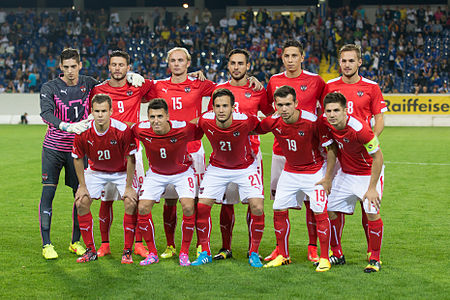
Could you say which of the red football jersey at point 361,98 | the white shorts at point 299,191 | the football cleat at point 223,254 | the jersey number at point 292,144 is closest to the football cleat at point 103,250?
the football cleat at point 223,254

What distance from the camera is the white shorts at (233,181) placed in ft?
20.2

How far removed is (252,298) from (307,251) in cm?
180

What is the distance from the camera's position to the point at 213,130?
240 inches

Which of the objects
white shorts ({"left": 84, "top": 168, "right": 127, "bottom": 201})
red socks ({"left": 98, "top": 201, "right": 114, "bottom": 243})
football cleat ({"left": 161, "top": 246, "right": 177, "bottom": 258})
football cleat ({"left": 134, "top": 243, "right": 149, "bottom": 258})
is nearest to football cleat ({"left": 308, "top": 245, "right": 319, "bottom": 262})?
football cleat ({"left": 161, "top": 246, "right": 177, "bottom": 258})

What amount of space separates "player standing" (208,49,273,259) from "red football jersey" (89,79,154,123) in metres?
0.85

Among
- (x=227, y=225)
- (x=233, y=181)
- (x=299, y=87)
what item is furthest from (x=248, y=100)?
(x=227, y=225)

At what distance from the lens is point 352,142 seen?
5.80 m

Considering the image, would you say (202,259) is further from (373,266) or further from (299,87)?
(299,87)

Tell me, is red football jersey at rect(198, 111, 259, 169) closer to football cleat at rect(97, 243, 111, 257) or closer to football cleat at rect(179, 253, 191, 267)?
football cleat at rect(179, 253, 191, 267)

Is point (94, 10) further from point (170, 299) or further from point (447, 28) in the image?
point (170, 299)

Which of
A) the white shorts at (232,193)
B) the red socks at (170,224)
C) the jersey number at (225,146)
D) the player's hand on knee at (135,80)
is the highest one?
the player's hand on knee at (135,80)

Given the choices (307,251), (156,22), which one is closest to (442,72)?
(156,22)

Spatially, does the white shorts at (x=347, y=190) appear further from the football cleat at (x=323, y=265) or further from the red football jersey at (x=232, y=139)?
the red football jersey at (x=232, y=139)

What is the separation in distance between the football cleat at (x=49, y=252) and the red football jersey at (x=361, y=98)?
336 centimetres
